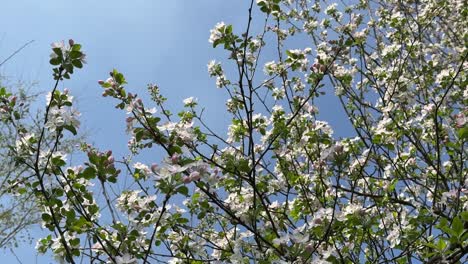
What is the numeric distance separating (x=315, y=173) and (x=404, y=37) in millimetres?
2090

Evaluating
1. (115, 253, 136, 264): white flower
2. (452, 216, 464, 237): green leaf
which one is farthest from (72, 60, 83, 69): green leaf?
(452, 216, 464, 237): green leaf

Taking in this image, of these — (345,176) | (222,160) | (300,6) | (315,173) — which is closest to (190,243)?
(222,160)

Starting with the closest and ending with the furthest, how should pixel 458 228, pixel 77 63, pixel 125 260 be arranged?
pixel 458 228, pixel 125 260, pixel 77 63

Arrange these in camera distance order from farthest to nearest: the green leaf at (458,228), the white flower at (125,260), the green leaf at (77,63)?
the green leaf at (77,63), the white flower at (125,260), the green leaf at (458,228)

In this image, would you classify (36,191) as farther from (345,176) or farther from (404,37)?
(404,37)

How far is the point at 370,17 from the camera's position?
5750mm

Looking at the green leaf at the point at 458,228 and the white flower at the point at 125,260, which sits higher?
the white flower at the point at 125,260

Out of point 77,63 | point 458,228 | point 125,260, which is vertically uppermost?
point 77,63

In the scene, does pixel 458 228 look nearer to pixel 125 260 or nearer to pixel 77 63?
pixel 125 260

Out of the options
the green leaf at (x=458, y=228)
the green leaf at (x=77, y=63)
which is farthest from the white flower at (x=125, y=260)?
the green leaf at (x=458, y=228)

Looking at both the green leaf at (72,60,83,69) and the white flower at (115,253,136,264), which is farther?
the green leaf at (72,60,83,69)

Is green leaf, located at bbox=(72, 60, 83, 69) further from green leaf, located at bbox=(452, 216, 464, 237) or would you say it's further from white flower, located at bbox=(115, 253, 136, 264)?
green leaf, located at bbox=(452, 216, 464, 237)

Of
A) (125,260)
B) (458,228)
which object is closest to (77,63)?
(125,260)

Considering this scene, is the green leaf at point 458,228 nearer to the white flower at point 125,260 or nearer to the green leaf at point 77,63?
the white flower at point 125,260
